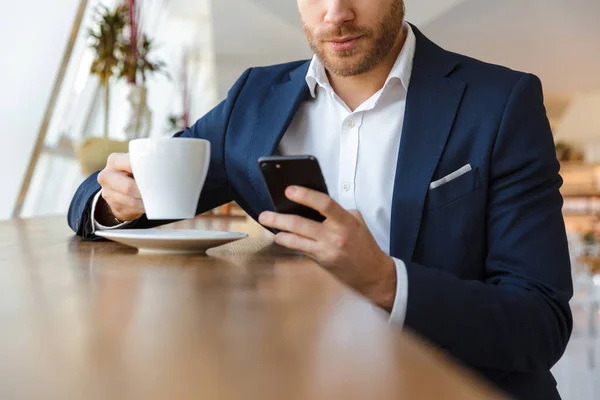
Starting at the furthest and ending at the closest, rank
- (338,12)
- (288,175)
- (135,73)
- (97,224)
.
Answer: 1. (135,73)
2. (338,12)
3. (97,224)
4. (288,175)

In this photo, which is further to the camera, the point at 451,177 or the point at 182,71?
the point at 182,71

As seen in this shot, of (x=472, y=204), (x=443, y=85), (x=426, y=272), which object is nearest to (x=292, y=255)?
(x=426, y=272)

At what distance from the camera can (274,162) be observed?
0.63 metres

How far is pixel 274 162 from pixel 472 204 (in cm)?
47

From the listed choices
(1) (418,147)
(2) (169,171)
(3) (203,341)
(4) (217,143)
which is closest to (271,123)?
(4) (217,143)

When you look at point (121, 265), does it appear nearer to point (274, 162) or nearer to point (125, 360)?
point (274, 162)

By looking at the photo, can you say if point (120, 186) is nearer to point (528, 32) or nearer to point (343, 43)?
point (343, 43)

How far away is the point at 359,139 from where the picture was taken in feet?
3.83

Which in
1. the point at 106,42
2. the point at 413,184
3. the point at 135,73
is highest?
the point at 106,42

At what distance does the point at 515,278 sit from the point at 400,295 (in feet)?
0.87

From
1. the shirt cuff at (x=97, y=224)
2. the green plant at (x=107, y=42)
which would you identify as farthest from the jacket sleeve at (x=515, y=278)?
the green plant at (x=107, y=42)

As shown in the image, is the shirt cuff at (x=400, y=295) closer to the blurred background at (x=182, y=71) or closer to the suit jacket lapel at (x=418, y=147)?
the suit jacket lapel at (x=418, y=147)

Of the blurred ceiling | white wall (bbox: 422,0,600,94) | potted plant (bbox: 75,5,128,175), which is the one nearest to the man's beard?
potted plant (bbox: 75,5,128,175)

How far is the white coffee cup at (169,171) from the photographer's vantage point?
74 centimetres
